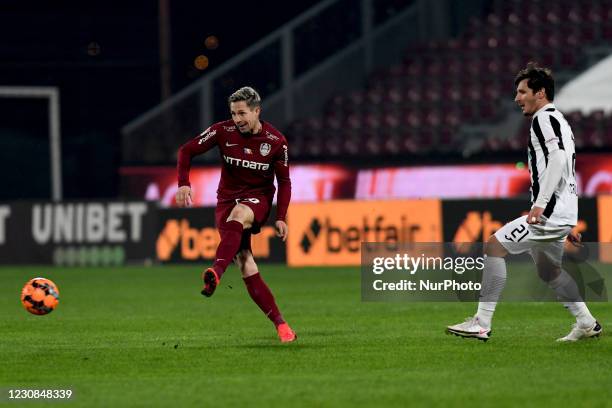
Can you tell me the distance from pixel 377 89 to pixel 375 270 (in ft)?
53.4

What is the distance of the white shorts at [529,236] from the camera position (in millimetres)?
9266

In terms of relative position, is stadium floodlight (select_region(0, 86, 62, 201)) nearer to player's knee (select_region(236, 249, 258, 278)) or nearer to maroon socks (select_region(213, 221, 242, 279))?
player's knee (select_region(236, 249, 258, 278))

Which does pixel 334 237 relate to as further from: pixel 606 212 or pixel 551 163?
pixel 551 163

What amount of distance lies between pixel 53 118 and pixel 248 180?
18.3 meters

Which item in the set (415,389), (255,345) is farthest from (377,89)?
(415,389)

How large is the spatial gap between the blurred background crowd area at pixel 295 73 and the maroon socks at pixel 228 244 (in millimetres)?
14363

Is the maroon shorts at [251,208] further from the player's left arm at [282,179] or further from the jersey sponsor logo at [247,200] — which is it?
the player's left arm at [282,179]

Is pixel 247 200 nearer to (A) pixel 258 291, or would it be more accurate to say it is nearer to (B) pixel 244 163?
(B) pixel 244 163

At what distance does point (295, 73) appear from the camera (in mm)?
27469

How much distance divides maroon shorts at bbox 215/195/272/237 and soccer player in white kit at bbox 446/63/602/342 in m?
1.58

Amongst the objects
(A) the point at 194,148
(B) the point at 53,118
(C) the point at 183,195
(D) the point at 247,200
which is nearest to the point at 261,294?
(D) the point at 247,200

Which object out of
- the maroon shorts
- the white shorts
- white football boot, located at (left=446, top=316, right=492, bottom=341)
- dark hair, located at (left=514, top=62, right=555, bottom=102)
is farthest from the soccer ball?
dark hair, located at (left=514, top=62, right=555, bottom=102)

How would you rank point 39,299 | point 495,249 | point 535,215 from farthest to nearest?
point 39,299 → point 495,249 → point 535,215

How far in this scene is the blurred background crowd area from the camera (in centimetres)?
2580
